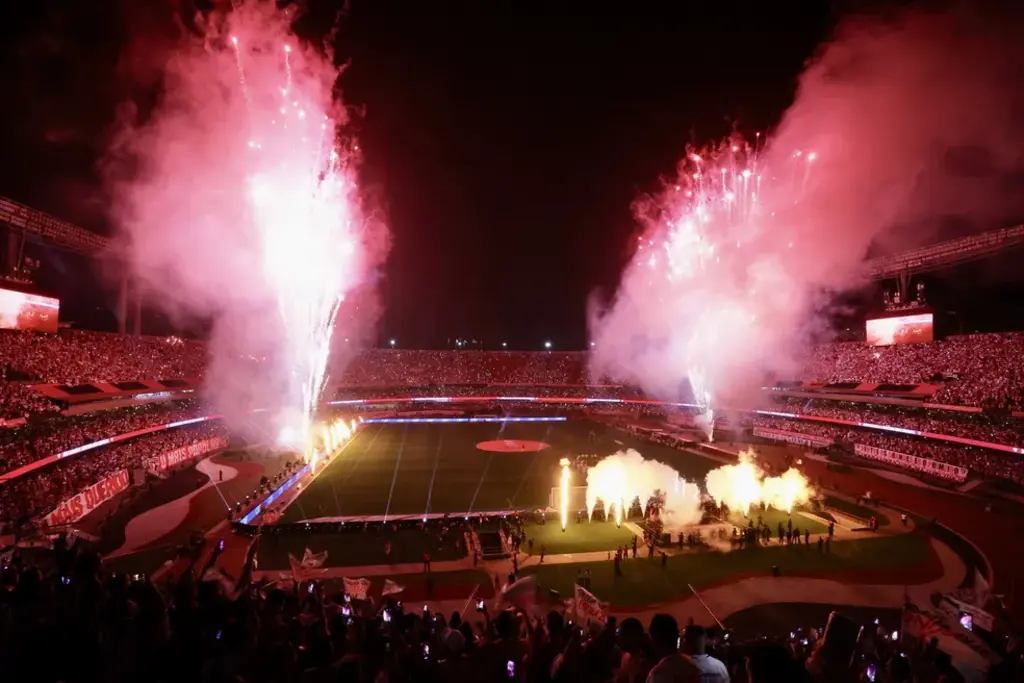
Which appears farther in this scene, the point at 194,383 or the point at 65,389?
the point at 194,383

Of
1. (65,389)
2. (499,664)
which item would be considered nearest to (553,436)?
(65,389)

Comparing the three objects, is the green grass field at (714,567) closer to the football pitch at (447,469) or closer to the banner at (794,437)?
the football pitch at (447,469)

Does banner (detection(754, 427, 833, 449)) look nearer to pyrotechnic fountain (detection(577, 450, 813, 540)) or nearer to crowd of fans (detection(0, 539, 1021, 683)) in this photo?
pyrotechnic fountain (detection(577, 450, 813, 540))

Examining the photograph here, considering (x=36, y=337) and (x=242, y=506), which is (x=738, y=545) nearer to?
(x=242, y=506)

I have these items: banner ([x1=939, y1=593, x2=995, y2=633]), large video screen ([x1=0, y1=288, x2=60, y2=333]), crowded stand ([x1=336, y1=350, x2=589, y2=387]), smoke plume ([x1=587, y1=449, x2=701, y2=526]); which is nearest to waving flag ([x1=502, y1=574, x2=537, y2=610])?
banner ([x1=939, y1=593, x2=995, y2=633])

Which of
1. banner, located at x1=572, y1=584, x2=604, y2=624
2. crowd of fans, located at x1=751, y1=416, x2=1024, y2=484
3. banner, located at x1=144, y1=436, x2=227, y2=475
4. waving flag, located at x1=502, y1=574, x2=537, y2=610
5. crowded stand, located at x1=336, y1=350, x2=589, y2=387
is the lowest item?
banner, located at x1=144, y1=436, x2=227, y2=475

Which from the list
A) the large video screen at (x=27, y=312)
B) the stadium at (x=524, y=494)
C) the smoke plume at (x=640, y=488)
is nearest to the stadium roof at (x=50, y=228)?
the large video screen at (x=27, y=312)
